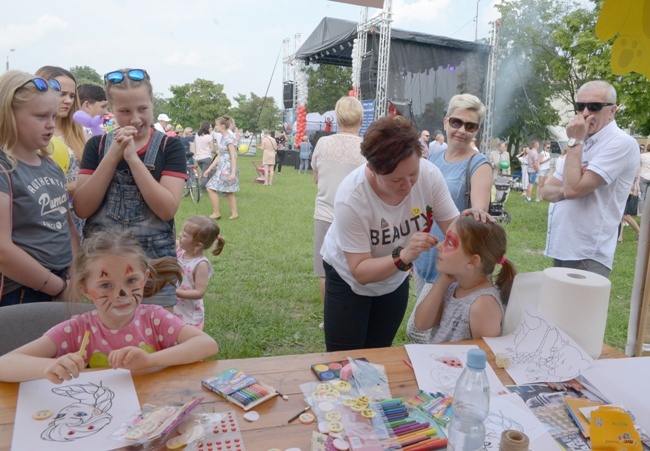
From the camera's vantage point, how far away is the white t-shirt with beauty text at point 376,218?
1.82 m

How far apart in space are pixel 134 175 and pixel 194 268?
1026 mm

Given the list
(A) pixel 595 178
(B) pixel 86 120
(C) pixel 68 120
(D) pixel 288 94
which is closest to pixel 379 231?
(A) pixel 595 178

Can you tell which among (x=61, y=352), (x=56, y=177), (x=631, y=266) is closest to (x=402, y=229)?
(x=61, y=352)

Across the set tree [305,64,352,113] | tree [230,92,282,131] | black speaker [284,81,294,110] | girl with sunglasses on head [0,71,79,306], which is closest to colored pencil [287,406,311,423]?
girl with sunglasses on head [0,71,79,306]

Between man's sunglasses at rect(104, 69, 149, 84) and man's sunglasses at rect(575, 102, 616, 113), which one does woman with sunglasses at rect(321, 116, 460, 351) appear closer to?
man's sunglasses at rect(104, 69, 149, 84)

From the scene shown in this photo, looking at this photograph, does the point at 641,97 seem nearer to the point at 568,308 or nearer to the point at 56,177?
the point at 568,308

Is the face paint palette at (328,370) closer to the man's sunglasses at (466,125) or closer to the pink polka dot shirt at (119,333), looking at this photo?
the pink polka dot shirt at (119,333)

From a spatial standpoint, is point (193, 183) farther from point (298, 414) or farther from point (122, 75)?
point (298, 414)

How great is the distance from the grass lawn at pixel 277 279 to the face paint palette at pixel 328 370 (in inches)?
71.1

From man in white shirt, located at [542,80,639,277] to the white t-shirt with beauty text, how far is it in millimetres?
886

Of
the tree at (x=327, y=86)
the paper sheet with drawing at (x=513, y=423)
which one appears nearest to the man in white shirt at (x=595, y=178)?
the paper sheet with drawing at (x=513, y=423)

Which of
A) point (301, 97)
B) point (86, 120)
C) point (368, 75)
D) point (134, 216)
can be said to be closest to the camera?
point (134, 216)

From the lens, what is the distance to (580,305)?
5.10 ft

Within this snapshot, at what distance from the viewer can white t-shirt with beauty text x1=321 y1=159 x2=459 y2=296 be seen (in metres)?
1.82
